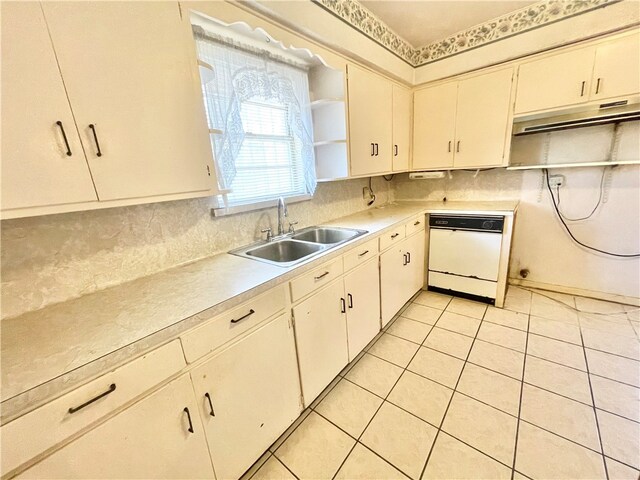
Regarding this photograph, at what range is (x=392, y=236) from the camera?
7.21 feet

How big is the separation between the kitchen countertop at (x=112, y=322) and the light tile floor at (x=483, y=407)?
94 cm

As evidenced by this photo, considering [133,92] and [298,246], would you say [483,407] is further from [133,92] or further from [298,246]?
[133,92]

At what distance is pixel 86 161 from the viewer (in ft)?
3.04

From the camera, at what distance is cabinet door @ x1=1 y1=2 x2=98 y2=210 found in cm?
77

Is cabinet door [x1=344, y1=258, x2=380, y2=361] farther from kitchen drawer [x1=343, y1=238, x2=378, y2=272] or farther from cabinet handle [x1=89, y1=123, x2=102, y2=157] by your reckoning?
cabinet handle [x1=89, y1=123, x2=102, y2=157]

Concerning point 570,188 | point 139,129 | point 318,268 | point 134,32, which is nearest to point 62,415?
point 139,129

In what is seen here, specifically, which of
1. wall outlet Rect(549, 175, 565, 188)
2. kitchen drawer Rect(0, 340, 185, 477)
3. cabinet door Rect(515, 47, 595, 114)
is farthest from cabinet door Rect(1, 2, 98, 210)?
wall outlet Rect(549, 175, 565, 188)

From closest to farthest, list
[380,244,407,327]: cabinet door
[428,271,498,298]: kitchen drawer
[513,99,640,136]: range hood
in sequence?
[513,99,640,136]: range hood, [380,244,407,327]: cabinet door, [428,271,498,298]: kitchen drawer

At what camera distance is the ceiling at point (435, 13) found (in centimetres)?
200

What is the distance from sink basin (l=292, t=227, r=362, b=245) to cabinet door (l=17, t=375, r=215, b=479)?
128 cm

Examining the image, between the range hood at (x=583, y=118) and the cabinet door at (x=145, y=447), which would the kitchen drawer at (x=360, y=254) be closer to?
the cabinet door at (x=145, y=447)

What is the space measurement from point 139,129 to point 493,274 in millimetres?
2861

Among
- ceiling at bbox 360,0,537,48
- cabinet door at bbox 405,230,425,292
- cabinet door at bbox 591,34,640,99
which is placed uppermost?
ceiling at bbox 360,0,537,48

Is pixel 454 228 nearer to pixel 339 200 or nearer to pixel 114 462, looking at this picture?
pixel 339 200
